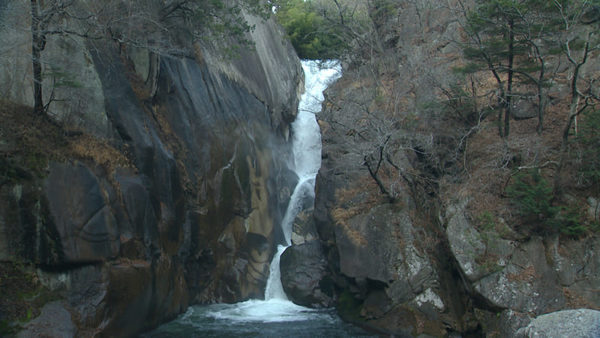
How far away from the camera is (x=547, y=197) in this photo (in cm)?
1273

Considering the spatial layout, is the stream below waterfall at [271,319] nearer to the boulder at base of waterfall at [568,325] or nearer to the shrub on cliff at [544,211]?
the boulder at base of waterfall at [568,325]

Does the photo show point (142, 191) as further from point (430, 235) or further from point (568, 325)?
point (568, 325)

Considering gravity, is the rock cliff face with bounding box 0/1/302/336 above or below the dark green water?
above

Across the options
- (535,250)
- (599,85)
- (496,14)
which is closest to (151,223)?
(535,250)

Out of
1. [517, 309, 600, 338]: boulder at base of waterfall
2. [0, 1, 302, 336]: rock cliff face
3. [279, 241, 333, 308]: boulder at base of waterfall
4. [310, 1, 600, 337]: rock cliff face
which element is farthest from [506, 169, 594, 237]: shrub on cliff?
[0, 1, 302, 336]: rock cliff face

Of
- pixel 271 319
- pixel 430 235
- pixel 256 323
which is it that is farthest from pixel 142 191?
pixel 430 235

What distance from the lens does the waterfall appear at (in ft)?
59.8

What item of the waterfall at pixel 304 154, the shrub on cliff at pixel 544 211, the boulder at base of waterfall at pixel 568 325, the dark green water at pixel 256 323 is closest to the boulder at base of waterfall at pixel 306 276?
the dark green water at pixel 256 323

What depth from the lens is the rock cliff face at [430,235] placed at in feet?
40.2

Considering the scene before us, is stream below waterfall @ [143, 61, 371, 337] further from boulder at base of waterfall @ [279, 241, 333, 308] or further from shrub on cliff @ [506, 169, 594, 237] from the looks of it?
shrub on cliff @ [506, 169, 594, 237]

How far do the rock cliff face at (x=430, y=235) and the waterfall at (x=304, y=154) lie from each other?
1623 mm

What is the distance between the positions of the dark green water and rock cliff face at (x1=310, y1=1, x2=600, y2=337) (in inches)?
36.5

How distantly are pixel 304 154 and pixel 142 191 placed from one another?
14082 millimetres

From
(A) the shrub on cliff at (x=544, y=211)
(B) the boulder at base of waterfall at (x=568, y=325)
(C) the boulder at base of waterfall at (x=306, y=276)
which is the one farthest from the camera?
(C) the boulder at base of waterfall at (x=306, y=276)
